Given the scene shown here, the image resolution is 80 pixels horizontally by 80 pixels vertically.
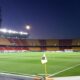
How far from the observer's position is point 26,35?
105 meters

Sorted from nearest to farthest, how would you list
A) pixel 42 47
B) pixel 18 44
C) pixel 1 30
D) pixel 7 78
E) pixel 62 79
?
pixel 62 79, pixel 7 78, pixel 1 30, pixel 18 44, pixel 42 47

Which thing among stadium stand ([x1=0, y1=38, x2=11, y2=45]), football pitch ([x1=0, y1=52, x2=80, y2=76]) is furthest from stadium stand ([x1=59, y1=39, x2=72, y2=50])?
football pitch ([x1=0, y1=52, x2=80, y2=76])

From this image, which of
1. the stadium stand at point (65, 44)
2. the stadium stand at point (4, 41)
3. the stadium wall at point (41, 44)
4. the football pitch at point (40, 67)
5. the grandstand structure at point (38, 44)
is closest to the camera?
the football pitch at point (40, 67)

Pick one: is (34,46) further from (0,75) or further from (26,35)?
(0,75)

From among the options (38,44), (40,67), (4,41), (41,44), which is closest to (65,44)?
(41,44)

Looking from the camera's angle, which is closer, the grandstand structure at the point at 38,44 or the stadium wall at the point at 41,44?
the stadium wall at the point at 41,44

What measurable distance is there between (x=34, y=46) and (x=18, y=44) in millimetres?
6794

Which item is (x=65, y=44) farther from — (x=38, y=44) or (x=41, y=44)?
(x=38, y=44)

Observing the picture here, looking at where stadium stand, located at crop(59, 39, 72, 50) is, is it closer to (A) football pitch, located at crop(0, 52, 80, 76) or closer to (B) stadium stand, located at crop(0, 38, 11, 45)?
(B) stadium stand, located at crop(0, 38, 11, 45)

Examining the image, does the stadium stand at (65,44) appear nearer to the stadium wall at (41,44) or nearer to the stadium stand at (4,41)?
the stadium wall at (41,44)

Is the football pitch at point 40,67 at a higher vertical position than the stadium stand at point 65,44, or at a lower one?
lower

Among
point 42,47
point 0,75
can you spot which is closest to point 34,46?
point 42,47

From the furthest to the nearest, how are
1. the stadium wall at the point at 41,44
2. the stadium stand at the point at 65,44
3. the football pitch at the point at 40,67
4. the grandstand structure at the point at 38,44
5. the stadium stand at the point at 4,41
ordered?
the stadium stand at the point at 65,44, the grandstand structure at the point at 38,44, the stadium wall at the point at 41,44, the stadium stand at the point at 4,41, the football pitch at the point at 40,67

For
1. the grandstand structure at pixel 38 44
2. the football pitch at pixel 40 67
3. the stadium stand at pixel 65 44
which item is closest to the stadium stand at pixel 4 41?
the grandstand structure at pixel 38 44
